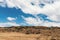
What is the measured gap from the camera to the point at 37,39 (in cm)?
3781

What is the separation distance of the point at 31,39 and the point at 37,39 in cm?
131

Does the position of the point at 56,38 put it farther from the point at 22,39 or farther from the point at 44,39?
the point at 22,39

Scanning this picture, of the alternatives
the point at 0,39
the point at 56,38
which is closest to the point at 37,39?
the point at 56,38

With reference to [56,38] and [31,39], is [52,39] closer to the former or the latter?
[56,38]

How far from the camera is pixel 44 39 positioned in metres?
37.2

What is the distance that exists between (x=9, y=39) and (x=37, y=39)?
5962 mm

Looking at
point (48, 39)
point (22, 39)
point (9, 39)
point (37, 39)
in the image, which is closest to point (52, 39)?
point (48, 39)

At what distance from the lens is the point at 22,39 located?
125 ft

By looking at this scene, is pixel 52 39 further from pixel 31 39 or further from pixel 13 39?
pixel 13 39

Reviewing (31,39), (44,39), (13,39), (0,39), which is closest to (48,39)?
(44,39)

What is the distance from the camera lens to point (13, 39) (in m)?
37.6

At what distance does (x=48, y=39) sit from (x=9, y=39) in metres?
8.22

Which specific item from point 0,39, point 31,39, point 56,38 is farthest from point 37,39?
point 0,39

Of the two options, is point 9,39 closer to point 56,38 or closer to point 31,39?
point 31,39
